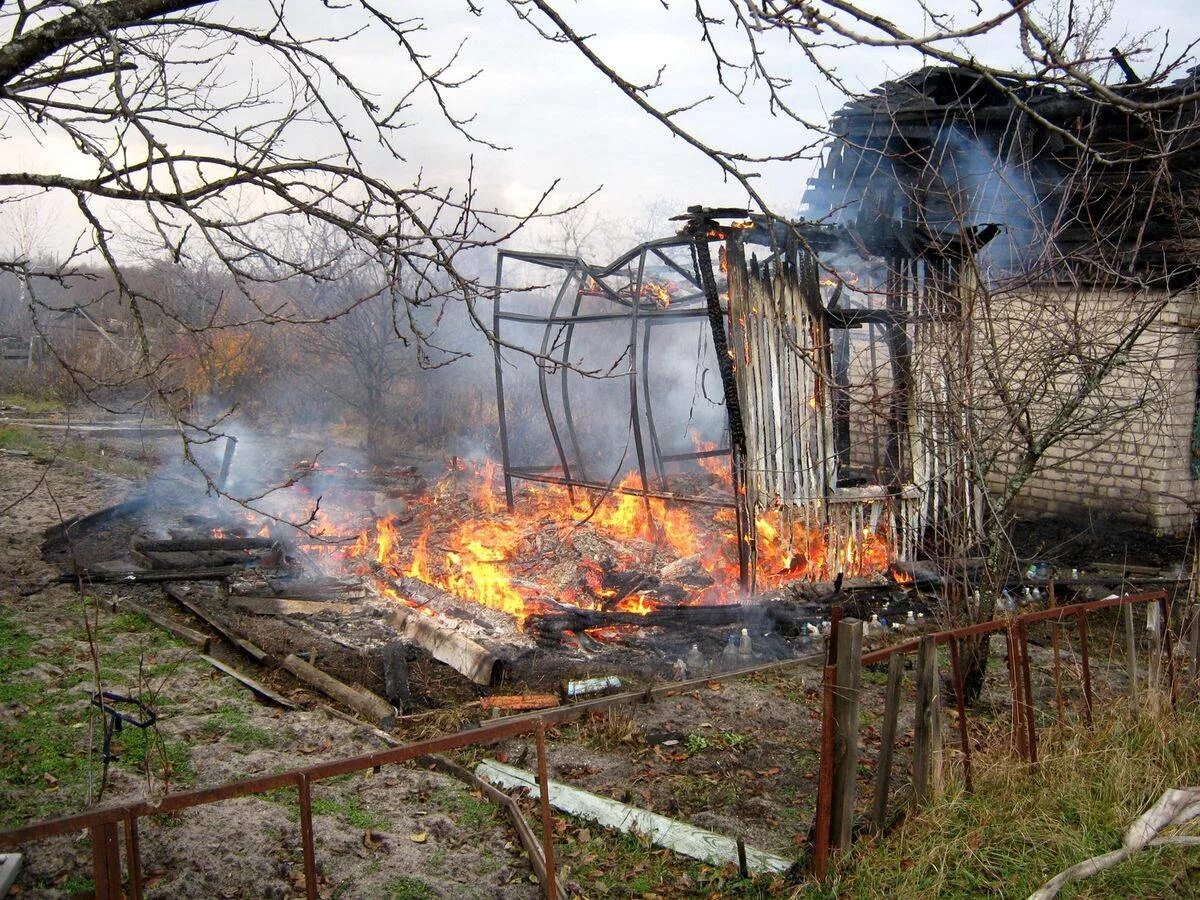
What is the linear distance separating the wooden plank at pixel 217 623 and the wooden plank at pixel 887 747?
538 cm

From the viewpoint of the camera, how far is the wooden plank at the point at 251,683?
6.39 m

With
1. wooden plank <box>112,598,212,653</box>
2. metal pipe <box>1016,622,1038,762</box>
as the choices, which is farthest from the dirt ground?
metal pipe <box>1016,622,1038,762</box>

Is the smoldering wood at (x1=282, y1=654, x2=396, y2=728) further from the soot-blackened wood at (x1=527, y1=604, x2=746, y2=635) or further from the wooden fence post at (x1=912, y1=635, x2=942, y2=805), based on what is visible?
the wooden fence post at (x1=912, y1=635, x2=942, y2=805)

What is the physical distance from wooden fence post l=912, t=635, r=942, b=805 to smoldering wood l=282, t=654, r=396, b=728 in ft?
12.2

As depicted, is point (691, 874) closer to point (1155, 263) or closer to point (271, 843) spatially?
point (271, 843)

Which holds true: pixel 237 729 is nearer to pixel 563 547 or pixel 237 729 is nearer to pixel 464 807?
pixel 464 807

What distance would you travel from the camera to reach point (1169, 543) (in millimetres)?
10844

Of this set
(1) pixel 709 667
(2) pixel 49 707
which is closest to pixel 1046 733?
(1) pixel 709 667

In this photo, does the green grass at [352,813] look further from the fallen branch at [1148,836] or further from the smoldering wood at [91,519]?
the smoldering wood at [91,519]

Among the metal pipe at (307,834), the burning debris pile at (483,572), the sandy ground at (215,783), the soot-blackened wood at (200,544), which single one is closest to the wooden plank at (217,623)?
the burning debris pile at (483,572)

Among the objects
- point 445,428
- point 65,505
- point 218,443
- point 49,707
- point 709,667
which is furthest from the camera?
point 445,428

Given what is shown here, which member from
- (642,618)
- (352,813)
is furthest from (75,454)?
(352,813)

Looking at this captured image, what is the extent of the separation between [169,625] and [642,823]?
534 cm

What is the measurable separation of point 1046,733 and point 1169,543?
303 inches
